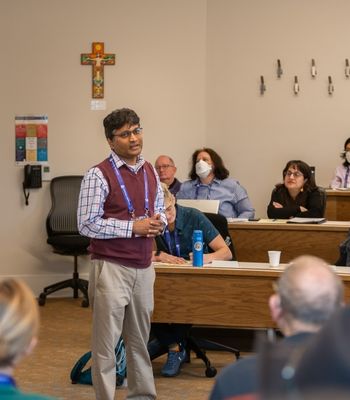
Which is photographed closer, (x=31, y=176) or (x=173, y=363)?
(x=173, y=363)


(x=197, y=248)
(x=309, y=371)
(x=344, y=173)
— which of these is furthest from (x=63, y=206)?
(x=309, y=371)

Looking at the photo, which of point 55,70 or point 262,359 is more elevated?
point 55,70

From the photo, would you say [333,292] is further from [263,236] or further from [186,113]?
[186,113]

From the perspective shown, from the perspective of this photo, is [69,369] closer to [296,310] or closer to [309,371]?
[296,310]

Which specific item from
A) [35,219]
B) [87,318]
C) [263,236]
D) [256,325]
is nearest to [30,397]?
[256,325]

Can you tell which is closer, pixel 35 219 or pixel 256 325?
pixel 256 325

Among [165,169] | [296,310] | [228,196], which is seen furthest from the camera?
[165,169]

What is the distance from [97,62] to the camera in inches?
327

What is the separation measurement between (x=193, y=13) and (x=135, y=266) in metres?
4.79

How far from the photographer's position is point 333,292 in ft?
6.56

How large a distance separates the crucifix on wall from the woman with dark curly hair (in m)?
2.07

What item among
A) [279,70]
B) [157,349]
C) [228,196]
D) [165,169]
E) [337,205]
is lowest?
[157,349]

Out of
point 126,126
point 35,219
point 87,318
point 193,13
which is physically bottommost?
point 87,318

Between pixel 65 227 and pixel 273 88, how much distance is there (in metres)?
2.58
